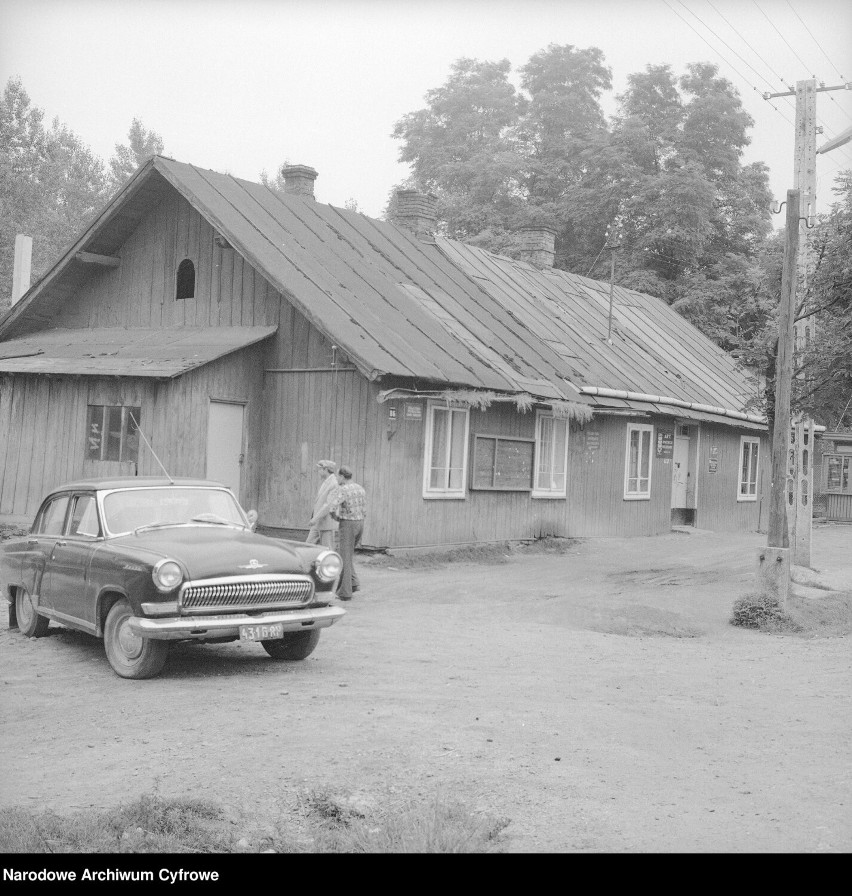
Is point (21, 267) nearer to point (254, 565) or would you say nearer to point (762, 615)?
point (762, 615)

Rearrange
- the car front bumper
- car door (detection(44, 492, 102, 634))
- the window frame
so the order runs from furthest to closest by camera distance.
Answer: the window frame → car door (detection(44, 492, 102, 634)) → the car front bumper

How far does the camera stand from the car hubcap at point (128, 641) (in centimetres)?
Result: 863

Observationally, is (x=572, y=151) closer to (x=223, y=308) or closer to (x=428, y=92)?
(x=428, y=92)

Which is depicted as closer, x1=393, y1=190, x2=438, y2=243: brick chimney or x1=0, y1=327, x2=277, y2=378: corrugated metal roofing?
x1=0, y1=327, x2=277, y2=378: corrugated metal roofing

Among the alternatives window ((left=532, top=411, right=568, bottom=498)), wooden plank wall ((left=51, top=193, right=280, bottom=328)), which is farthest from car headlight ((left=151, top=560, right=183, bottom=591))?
window ((left=532, top=411, right=568, bottom=498))

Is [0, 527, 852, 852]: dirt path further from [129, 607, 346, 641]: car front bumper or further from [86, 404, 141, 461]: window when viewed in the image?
[86, 404, 141, 461]: window

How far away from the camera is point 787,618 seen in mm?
12828

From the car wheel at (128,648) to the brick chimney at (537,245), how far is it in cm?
2266

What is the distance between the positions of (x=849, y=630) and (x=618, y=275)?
28.4m

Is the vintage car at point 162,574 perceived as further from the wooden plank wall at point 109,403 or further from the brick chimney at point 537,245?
the brick chimney at point 537,245

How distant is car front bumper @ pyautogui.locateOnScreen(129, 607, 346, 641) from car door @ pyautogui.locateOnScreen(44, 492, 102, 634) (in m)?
1.03

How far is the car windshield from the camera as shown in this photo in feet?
31.2

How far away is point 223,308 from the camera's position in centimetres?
1908
